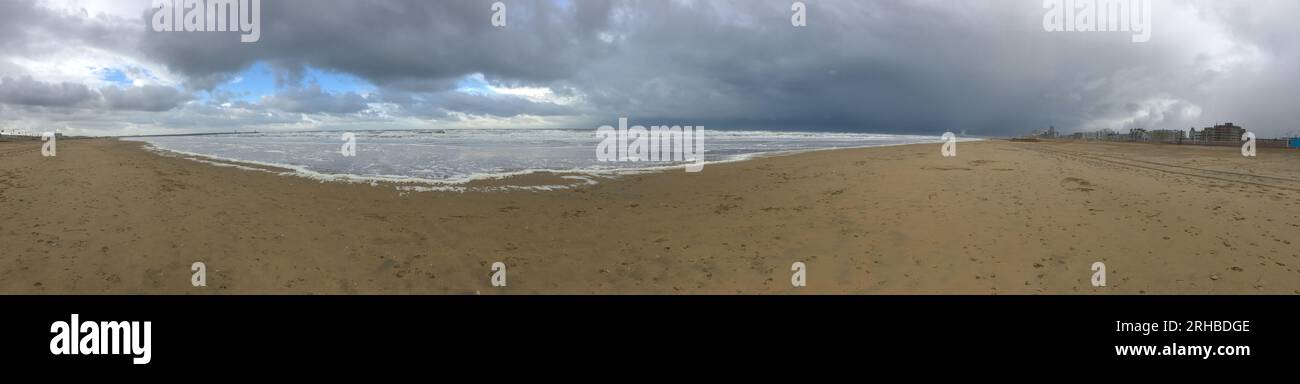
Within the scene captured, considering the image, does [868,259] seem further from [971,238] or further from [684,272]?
[684,272]

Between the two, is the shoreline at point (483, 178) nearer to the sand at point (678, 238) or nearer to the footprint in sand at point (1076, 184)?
the sand at point (678, 238)

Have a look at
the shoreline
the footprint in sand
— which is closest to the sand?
the footprint in sand

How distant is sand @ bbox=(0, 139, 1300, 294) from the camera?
5.95 m

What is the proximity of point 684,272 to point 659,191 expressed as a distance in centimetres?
592

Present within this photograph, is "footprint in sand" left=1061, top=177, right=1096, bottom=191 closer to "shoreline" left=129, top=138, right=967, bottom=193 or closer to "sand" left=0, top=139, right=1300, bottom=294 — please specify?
"sand" left=0, top=139, right=1300, bottom=294

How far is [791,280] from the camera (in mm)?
6094

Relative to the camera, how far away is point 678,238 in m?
7.87

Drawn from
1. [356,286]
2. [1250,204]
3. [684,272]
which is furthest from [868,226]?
[356,286]

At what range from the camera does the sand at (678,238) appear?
19.5 ft

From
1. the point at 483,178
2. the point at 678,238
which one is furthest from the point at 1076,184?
the point at 483,178

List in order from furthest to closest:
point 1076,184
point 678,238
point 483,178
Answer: point 483,178 < point 1076,184 < point 678,238

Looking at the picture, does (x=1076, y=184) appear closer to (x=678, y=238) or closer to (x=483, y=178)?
(x=678, y=238)

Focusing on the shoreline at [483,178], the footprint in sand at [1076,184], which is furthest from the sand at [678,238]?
the shoreline at [483,178]

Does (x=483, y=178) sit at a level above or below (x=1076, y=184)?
above
